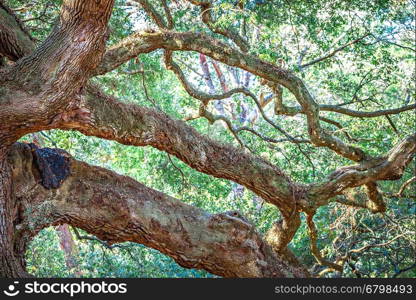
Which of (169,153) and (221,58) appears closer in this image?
Result: (169,153)

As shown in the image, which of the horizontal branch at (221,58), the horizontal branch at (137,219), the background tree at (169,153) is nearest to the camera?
the background tree at (169,153)

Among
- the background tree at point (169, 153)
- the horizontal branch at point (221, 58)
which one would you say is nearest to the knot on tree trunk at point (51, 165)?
the background tree at point (169, 153)

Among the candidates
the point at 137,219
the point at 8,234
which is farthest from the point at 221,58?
the point at 8,234

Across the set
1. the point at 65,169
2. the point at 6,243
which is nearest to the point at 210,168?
the point at 65,169

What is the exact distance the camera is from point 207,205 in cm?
817

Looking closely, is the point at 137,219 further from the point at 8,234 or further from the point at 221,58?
the point at 221,58

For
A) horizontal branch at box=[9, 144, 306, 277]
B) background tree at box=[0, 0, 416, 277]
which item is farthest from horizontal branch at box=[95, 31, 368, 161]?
horizontal branch at box=[9, 144, 306, 277]

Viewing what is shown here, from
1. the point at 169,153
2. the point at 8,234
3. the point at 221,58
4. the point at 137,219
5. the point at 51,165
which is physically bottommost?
the point at 8,234

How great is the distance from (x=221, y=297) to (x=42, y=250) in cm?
336

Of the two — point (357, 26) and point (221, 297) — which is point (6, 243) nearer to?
point (221, 297)

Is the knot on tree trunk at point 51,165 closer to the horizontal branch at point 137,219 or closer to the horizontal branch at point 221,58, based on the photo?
the horizontal branch at point 137,219

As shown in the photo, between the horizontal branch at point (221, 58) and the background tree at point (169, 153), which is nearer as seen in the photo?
the background tree at point (169, 153)

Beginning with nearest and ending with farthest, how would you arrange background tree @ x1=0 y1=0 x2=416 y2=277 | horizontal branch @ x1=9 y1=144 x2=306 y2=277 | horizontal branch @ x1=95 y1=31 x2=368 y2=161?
background tree @ x1=0 y1=0 x2=416 y2=277
horizontal branch @ x1=9 y1=144 x2=306 y2=277
horizontal branch @ x1=95 y1=31 x2=368 y2=161

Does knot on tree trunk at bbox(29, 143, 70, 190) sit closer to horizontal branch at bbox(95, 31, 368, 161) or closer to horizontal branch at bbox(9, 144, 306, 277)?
horizontal branch at bbox(9, 144, 306, 277)
